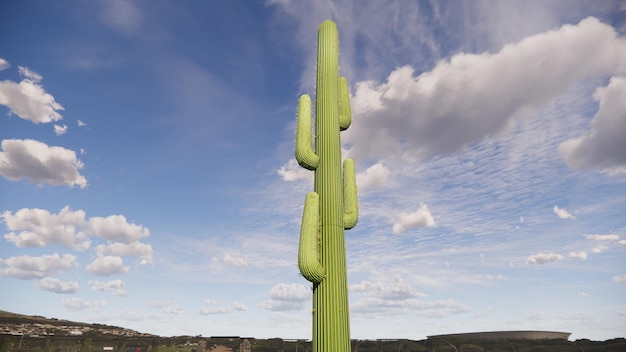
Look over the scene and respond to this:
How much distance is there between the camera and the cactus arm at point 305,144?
9.64 meters

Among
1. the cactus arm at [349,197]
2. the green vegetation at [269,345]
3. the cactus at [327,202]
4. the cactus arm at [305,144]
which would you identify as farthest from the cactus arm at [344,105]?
the green vegetation at [269,345]

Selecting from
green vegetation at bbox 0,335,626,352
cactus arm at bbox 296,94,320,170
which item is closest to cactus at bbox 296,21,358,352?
cactus arm at bbox 296,94,320,170

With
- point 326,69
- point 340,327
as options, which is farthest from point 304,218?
point 326,69

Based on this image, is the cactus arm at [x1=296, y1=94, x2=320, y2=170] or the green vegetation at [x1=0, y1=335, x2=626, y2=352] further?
the green vegetation at [x1=0, y1=335, x2=626, y2=352]

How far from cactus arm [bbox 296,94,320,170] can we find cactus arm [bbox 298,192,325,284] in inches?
47.6

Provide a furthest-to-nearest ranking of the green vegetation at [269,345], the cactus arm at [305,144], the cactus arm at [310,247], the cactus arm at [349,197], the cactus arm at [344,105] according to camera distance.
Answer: the green vegetation at [269,345]
the cactus arm at [344,105]
the cactus arm at [349,197]
the cactus arm at [305,144]
the cactus arm at [310,247]

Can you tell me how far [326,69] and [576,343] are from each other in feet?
214

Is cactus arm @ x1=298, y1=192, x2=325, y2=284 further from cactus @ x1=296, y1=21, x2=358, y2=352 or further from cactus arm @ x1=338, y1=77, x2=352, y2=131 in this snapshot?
cactus arm @ x1=338, y1=77, x2=352, y2=131

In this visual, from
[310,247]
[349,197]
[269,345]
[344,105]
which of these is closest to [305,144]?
[349,197]

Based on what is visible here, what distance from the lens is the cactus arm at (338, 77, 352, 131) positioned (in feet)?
36.4

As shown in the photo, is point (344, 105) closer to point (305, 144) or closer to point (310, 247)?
point (305, 144)

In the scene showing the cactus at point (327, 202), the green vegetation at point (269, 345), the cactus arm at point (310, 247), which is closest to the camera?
the cactus arm at point (310, 247)

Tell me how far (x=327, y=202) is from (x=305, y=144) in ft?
4.91

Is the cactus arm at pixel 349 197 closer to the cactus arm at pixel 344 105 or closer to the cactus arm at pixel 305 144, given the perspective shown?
the cactus arm at pixel 344 105
